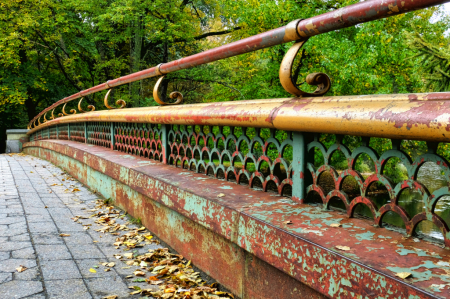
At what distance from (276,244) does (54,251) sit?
6.23ft

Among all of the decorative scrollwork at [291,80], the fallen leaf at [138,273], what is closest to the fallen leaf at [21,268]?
the fallen leaf at [138,273]

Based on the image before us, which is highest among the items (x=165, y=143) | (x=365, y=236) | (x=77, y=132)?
(x=77, y=132)

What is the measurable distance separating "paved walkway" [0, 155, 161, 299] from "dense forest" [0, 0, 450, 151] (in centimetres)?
760

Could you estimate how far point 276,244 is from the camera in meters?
1.64

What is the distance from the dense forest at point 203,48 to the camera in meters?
10.5

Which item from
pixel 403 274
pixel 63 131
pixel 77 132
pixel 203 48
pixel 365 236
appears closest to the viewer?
pixel 403 274

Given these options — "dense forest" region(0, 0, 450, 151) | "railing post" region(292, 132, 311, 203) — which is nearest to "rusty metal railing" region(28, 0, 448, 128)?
"railing post" region(292, 132, 311, 203)

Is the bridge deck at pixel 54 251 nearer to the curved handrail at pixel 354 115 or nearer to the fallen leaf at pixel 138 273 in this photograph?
the fallen leaf at pixel 138 273

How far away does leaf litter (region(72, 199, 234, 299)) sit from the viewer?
2.15 m

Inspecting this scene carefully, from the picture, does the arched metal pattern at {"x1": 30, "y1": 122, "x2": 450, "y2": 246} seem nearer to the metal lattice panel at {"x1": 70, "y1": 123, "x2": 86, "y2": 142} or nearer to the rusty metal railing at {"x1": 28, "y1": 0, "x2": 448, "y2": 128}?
the rusty metal railing at {"x1": 28, "y1": 0, "x2": 448, "y2": 128}

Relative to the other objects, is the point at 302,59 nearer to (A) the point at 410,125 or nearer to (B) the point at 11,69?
(A) the point at 410,125

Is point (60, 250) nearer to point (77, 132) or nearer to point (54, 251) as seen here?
point (54, 251)

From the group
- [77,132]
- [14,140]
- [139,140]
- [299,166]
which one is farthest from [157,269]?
[14,140]

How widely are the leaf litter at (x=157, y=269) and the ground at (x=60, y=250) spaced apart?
2 centimetres
